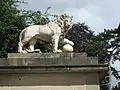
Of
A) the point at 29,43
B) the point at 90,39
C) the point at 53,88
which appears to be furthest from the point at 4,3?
the point at 90,39

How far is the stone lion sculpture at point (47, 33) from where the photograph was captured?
454 inches

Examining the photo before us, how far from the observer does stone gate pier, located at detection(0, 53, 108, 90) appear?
35.3 ft

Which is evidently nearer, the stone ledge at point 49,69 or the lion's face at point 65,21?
the stone ledge at point 49,69

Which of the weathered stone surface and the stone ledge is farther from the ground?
the stone ledge

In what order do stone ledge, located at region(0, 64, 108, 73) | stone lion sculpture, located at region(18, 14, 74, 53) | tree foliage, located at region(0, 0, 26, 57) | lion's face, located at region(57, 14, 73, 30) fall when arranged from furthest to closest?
1. tree foliage, located at region(0, 0, 26, 57)
2. lion's face, located at region(57, 14, 73, 30)
3. stone lion sculpture, located at region(18, 14, 74, 53)
4. stone ledge, located at region(0, 64, 108, 73)

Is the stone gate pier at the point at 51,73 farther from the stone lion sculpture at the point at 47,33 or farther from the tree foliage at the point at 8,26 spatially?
the tree foliage at the point at 8,26

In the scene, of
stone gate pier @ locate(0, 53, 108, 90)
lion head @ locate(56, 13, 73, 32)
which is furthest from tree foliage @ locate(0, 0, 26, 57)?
stone gate pier @ locate(0, 53, 108, 90)

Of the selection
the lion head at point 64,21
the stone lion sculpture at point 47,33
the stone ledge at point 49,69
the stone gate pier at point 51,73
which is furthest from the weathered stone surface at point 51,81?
the lion head at point 64,21

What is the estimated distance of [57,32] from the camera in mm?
11695

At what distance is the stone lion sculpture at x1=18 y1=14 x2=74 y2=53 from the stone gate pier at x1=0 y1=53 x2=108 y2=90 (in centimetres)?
62

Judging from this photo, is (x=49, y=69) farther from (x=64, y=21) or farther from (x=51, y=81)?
(x=64, y=21)

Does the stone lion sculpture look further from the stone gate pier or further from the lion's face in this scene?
the stone gate pier

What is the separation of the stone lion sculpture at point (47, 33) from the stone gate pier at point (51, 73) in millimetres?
617

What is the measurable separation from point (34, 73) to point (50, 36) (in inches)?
53.1
